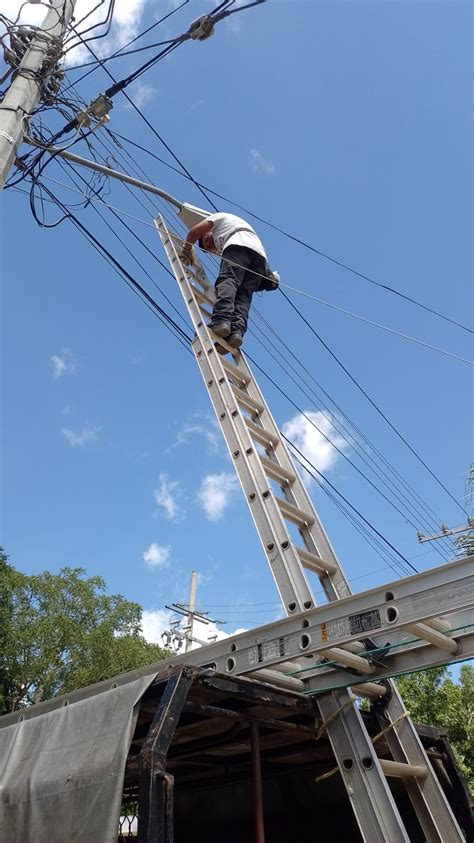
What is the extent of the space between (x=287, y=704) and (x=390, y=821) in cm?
62

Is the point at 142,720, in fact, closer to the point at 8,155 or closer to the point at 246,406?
the point at 246,406

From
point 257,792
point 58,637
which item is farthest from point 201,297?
point 58,637

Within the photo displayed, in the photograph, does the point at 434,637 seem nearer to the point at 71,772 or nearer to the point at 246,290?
the point at 71,772

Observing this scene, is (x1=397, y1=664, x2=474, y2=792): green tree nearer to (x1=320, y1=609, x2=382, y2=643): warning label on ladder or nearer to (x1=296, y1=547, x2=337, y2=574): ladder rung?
(x1=296, y1=547, x2=337, y2=574): ladder rung

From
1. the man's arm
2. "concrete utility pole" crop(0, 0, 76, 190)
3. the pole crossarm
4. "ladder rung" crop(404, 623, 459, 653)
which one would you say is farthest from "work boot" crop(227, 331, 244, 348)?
"ladder rung" crop(404, 623, 459, 653)

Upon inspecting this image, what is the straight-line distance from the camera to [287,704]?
2807 mm

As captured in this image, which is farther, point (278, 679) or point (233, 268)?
point (233, 268)

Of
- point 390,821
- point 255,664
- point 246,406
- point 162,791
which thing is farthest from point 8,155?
point 390,821

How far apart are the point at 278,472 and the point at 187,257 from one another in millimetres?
2835

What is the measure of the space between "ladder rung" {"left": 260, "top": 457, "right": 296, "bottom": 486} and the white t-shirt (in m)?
2.32

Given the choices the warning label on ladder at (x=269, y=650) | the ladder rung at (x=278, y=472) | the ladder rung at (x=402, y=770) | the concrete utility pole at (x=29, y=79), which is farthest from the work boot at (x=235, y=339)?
the ladder rung at (x=402, y=770)

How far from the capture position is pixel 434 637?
8.07ft

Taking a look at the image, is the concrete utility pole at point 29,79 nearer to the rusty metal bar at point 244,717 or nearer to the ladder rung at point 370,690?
the rusty metal bar at point 244,717

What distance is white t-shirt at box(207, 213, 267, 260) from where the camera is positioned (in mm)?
5492
